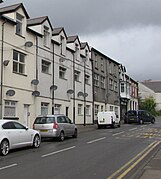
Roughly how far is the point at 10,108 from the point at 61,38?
1127 cm

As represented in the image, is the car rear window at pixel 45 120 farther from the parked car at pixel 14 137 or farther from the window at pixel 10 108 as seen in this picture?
the parked car at pixel 14 137

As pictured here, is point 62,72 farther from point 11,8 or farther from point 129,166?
point 129,166

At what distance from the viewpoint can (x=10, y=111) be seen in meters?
22.3

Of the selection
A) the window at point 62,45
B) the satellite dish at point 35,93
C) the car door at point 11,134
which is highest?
the window at point 62,45

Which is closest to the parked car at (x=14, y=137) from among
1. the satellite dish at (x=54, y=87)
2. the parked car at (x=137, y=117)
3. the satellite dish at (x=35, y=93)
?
the satellite dish at (x=35, y=93)

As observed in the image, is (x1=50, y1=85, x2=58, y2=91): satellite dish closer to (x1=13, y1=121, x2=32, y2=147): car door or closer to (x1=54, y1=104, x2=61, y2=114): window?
(x1=54, y1=104, x2=61, y2=114): window

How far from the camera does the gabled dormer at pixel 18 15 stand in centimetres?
2296

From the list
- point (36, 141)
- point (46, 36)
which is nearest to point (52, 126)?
point (36, 141)

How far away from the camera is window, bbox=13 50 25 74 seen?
913 inches

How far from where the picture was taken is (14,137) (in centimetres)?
1394

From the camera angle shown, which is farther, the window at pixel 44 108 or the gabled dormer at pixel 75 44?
the gabled dormer at pixel 75 44

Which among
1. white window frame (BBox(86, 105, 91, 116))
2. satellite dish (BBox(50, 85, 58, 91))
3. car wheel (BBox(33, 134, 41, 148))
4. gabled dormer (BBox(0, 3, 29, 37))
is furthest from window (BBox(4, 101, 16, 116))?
white window frame (BBox(86, 105, 91, 116))

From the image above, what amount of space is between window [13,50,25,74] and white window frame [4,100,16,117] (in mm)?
2503

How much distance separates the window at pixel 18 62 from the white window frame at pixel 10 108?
2.50 meters
